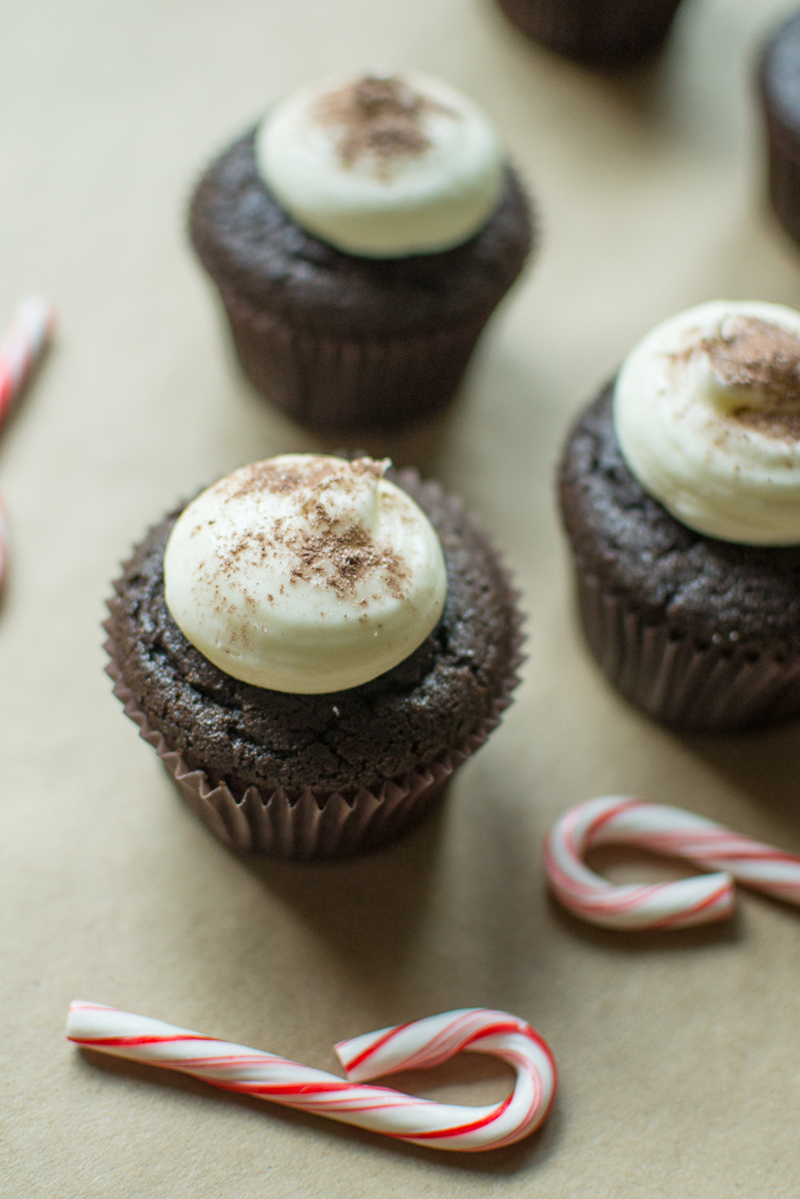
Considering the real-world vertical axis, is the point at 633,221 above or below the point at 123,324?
above

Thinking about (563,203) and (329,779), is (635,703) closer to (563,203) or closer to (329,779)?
(329,779)

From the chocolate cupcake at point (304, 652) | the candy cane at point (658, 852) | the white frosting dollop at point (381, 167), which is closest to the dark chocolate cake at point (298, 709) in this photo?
the chocolate cupcake at point (304, 652)

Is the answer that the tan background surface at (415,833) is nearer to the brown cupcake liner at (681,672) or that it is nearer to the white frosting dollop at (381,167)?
the brown cupcake liner at (681,672)

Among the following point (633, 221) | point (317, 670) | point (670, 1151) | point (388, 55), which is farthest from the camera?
point (388, 55)

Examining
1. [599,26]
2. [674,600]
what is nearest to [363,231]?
[674,600]

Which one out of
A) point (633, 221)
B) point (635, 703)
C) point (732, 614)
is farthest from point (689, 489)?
point (633, 221)

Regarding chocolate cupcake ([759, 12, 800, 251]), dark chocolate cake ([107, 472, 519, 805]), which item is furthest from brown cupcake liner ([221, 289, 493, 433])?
chocolate cupcake ([759, 12, 800, 251])
